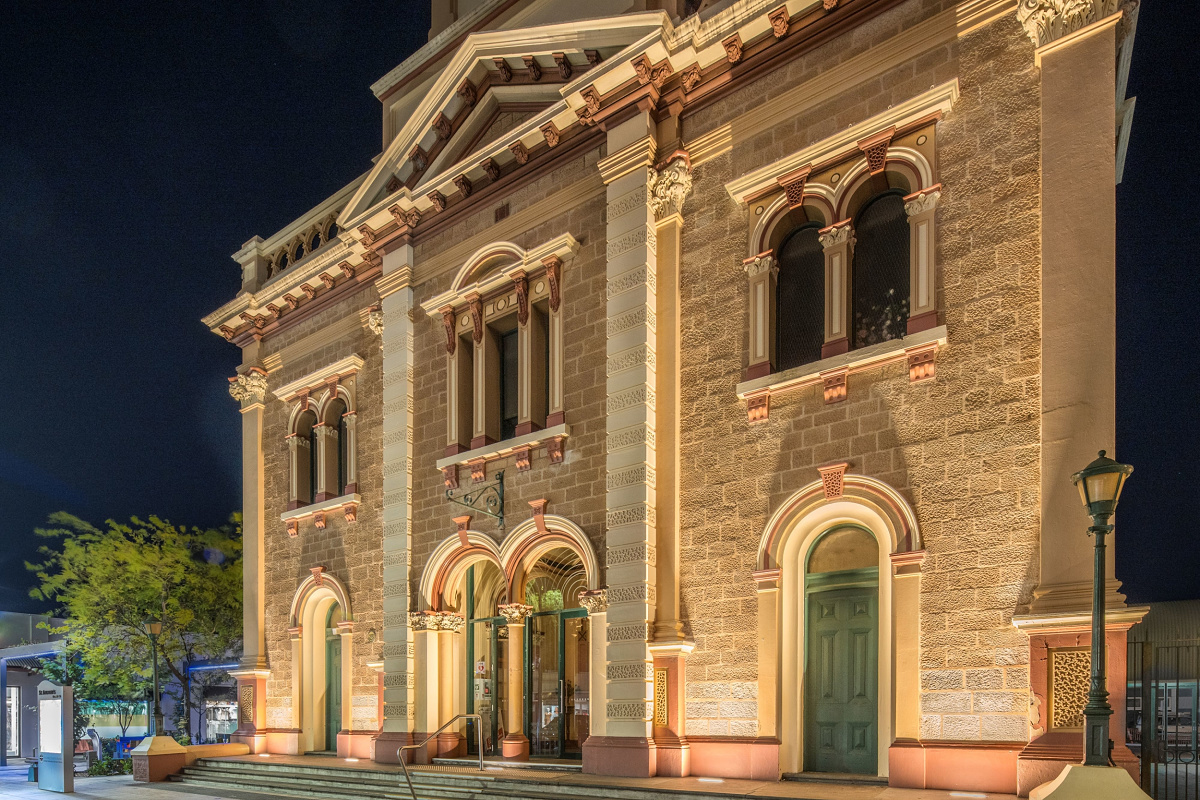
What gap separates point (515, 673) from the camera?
15406mm

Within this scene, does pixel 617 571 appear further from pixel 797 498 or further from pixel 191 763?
pixel 191 763

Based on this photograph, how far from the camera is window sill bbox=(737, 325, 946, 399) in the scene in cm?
1066

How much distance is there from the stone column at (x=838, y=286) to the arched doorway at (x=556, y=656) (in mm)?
5511

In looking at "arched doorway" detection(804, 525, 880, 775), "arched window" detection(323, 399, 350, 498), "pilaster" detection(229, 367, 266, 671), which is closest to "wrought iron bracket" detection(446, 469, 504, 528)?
"arched window" detection(323, 399, 350, 498)

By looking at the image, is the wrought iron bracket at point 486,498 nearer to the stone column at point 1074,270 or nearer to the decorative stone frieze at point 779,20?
the decorative stone frieze at point 779,20

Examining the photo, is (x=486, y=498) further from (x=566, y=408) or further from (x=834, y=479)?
(x=834, y=479)

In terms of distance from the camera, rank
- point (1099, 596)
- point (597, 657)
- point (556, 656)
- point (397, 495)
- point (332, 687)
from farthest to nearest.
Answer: point (332, 687)
point (397, 495)
point (556, 656)
point (597, 657)
point (1099, 596)

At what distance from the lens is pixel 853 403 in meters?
11.4

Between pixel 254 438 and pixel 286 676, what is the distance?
222 inches

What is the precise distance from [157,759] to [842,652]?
49.7ft

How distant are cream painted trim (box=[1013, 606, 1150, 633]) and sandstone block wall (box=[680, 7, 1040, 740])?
0.96ft

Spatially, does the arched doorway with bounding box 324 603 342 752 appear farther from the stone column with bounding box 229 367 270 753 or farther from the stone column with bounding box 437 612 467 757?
the stone column with bounding box 437 612 467 757

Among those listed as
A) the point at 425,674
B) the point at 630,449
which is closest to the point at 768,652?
the point at 630,449

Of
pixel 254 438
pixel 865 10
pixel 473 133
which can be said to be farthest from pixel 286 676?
pixel 865 10
